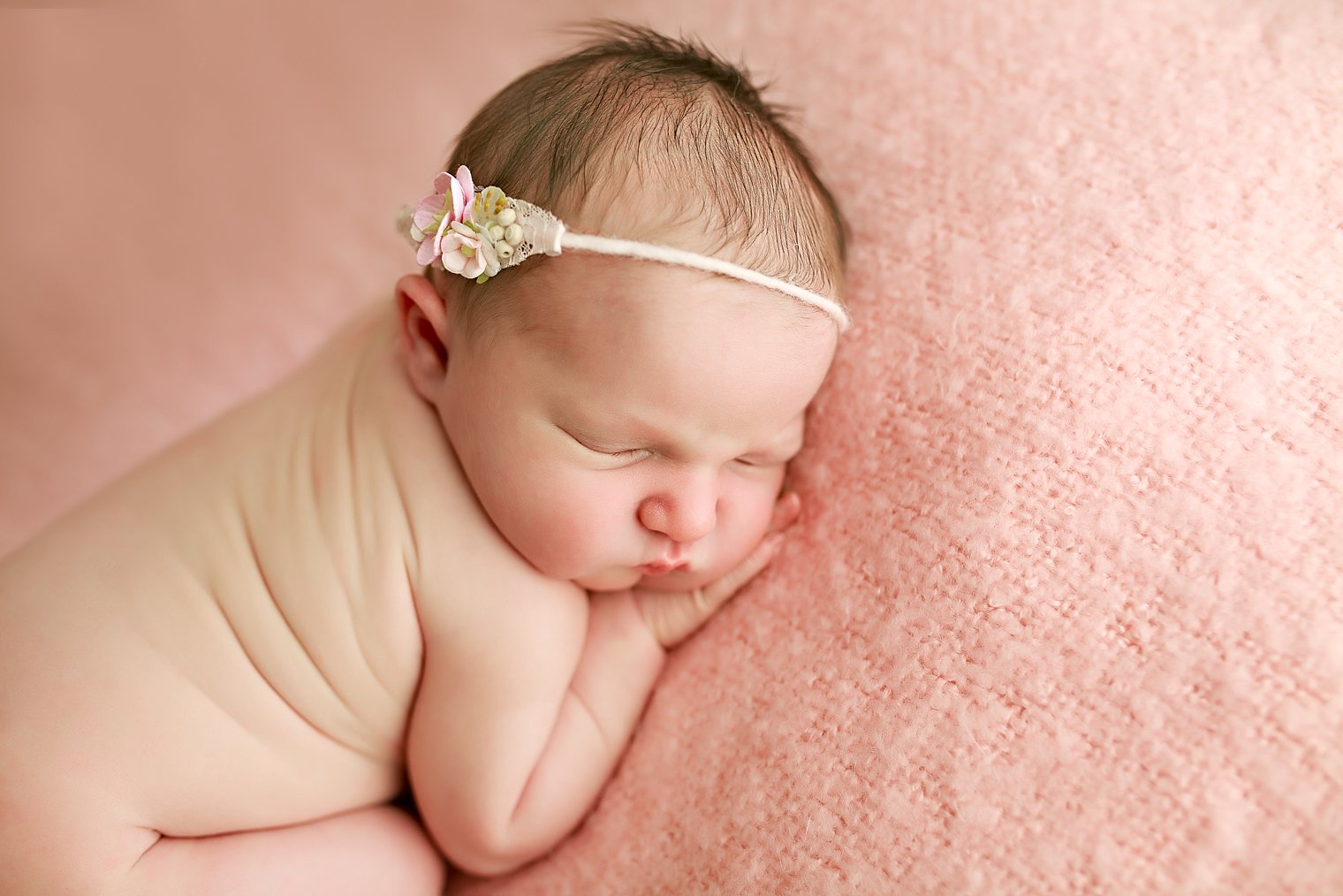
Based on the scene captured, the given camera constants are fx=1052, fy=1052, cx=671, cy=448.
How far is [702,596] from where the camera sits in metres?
1.49

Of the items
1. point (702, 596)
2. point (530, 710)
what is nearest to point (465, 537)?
point (530, 710)

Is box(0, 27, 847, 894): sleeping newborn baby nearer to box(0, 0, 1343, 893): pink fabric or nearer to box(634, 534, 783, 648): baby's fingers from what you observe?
box(634, 534, 783, 648): baby's fingers

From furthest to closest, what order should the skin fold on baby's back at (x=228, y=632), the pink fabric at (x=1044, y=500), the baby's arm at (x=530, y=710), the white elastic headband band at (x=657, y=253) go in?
1. the baby's arm at (x=530, y=710)
2. the skin fold on baby's back at (x=228, y=632)
3. the white elastic headband band at (x=657, y=253)
4. the pink fabric at (x=1044, y=500)

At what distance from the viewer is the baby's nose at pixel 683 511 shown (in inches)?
50.4

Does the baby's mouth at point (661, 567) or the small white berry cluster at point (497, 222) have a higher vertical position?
the small white berry cluster at point (497, 222)

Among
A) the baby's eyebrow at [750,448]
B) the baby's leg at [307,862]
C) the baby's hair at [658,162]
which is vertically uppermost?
the baby's hair at [658,162]

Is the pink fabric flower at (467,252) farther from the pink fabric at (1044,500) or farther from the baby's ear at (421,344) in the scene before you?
the pink fabric at (1044,500)

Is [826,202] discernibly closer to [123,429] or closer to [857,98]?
[857,98]

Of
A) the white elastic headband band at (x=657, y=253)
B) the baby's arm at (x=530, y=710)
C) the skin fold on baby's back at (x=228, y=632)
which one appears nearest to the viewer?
the white elastic headband band at (x=657, y=253)

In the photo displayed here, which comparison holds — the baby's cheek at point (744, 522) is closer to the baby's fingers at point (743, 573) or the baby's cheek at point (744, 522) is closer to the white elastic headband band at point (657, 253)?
the baby's fingers at point (743, 573)

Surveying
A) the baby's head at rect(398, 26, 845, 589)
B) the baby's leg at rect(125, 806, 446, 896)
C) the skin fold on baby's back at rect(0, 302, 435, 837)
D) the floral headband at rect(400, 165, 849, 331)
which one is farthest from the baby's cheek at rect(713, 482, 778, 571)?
the baby's leg at rect(125, 806, 446, 896)

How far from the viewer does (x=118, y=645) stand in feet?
4.24

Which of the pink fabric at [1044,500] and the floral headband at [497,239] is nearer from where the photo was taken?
the pink fabric at [1044,500]

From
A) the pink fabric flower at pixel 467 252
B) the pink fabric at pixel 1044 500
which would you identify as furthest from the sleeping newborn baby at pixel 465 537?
the pink fabric at pixel 1044 500
